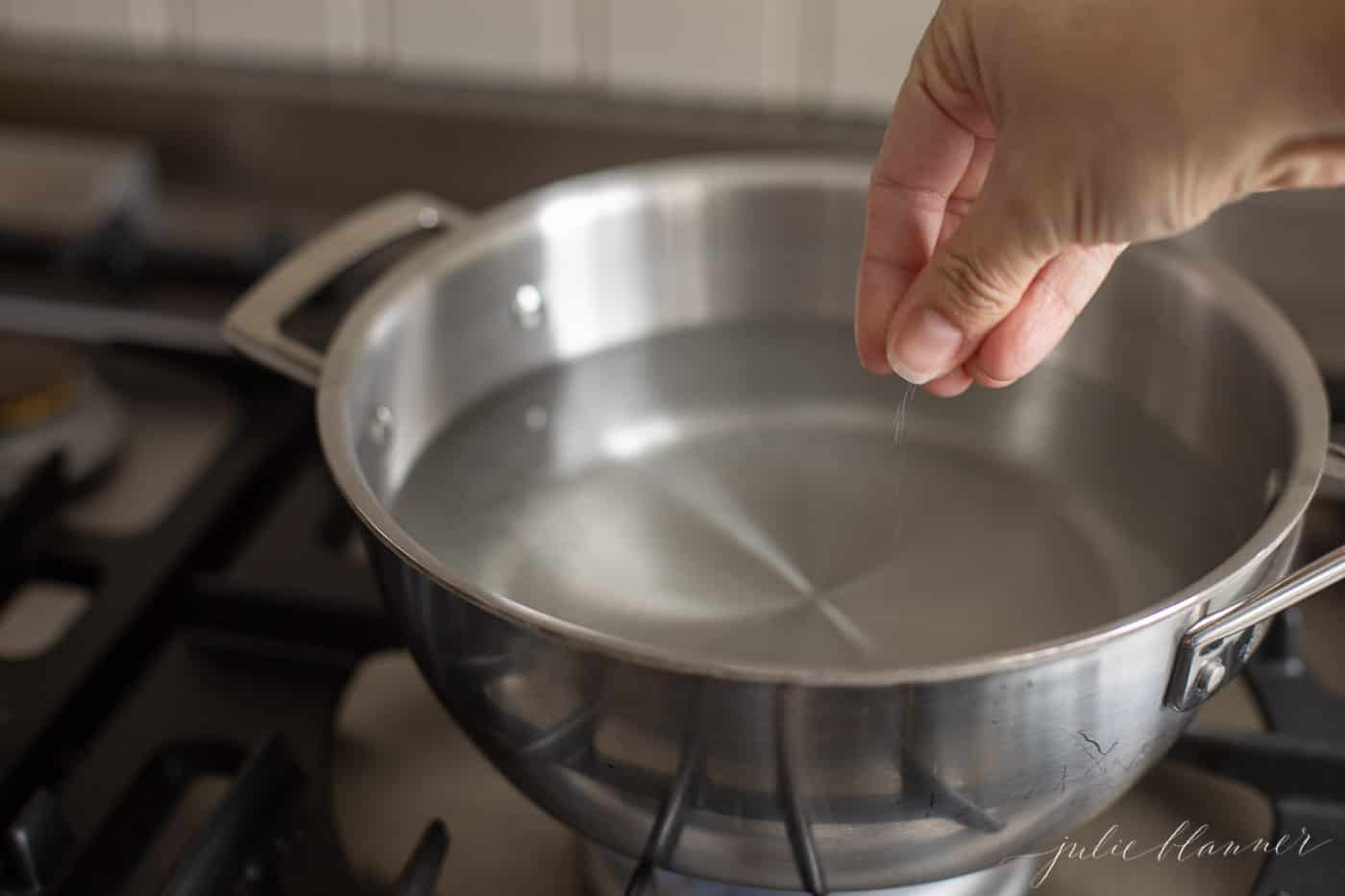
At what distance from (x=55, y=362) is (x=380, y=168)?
0.22 metres

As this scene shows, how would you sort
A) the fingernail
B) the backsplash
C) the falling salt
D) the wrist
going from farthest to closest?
the backsplash, the falling salt, the fingernail, the wrist

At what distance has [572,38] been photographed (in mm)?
758

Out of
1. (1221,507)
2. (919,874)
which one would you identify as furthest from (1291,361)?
(919,874)

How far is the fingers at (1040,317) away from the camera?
0.47 m

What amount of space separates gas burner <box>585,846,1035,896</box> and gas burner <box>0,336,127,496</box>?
31cm

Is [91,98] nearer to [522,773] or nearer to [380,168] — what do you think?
[380,168]

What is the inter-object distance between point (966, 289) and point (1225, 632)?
0.12m

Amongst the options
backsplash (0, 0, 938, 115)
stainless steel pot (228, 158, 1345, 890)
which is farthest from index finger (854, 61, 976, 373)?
backsplash (0, 0, 938, 115)

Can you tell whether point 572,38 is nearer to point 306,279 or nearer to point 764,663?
point 306,279

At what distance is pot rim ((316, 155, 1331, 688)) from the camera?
347 mm

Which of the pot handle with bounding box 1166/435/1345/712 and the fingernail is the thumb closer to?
the fingernail

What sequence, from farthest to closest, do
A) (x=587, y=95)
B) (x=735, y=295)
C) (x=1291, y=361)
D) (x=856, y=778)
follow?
(x=587, y=95) < (x=735, y=295) < (x=1291, y=361) < (x=856, y=778)

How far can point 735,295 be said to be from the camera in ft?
2.19

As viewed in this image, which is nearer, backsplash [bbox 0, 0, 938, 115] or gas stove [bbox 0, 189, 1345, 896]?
gas stove [bbox 0, 189, 1345, 896]
